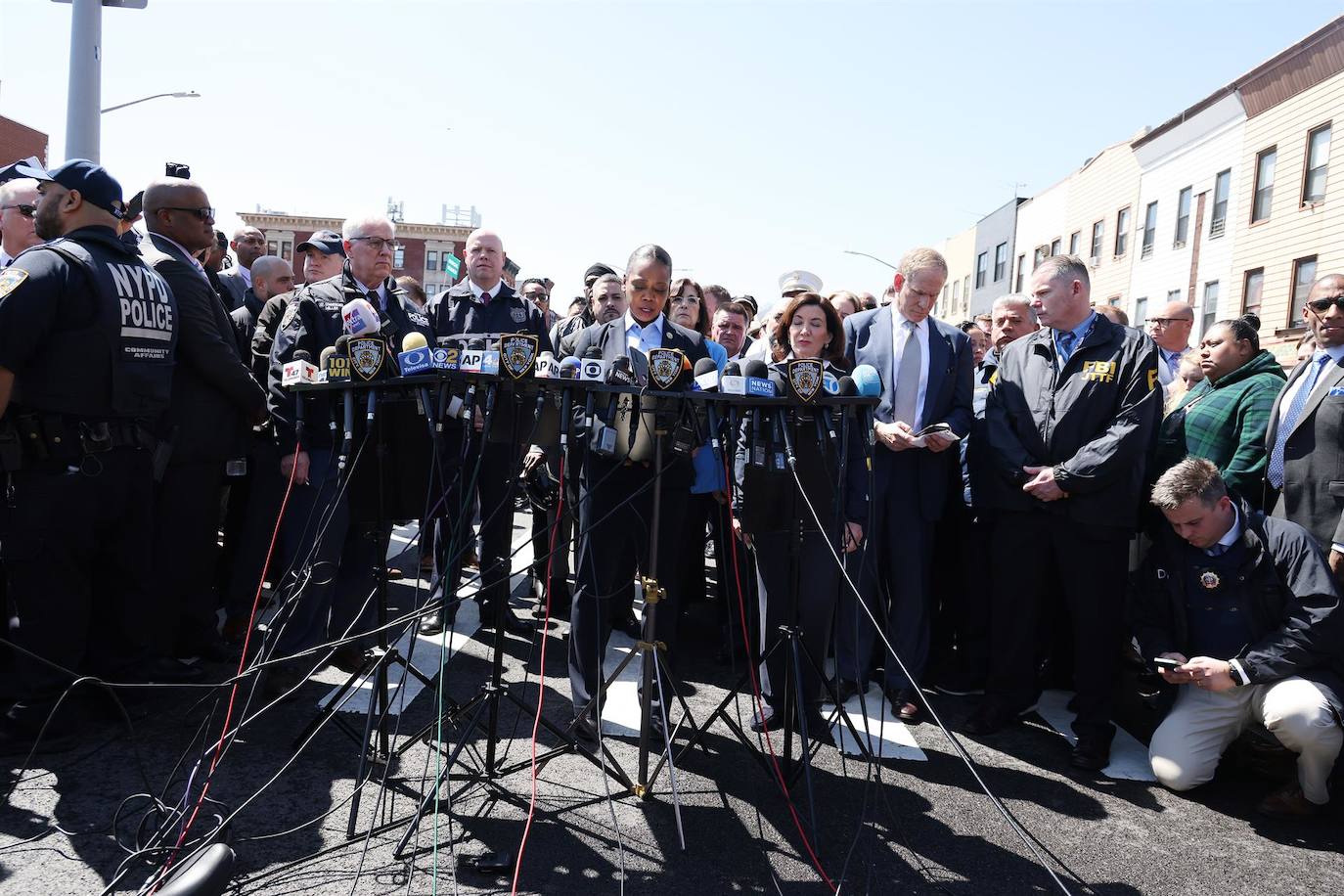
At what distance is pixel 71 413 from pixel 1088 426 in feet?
14.8

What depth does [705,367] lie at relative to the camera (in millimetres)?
3416

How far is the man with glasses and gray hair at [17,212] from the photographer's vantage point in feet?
16.2

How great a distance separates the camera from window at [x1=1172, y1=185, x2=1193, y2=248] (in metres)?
25.4

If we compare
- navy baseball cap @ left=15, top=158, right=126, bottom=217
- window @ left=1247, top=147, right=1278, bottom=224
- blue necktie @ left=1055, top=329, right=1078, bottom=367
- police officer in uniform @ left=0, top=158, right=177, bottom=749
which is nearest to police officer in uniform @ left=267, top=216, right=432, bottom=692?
police officer in uniform @ left=0, top=158, right=177, bottom=749

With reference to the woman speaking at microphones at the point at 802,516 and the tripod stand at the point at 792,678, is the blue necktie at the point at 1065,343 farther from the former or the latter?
the tripod stand at the point at 792,678

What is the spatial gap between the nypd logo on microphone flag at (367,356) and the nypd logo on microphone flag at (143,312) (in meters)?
1.39

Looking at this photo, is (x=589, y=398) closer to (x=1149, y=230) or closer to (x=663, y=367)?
(x=663, y=367)

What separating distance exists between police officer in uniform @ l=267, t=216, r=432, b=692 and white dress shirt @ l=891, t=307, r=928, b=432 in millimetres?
2433

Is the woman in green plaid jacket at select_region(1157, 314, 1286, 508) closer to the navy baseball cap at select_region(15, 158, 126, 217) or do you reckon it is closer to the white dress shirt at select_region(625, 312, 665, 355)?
the white dress shirt at select_region(625, 312, 665, 355)

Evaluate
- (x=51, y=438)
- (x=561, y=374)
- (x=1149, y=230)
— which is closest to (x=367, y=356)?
(x=561, y=374)

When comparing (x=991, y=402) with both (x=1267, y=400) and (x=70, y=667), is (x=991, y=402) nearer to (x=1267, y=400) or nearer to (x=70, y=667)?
(x=1267, y=400)

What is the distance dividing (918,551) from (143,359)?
12.4ft

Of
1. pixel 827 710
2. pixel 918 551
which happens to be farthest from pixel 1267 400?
pixel 827 710

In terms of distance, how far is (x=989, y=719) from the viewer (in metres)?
4.64
